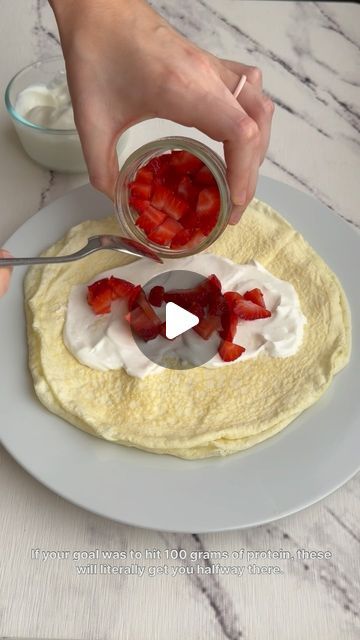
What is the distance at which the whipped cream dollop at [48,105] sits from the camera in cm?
215

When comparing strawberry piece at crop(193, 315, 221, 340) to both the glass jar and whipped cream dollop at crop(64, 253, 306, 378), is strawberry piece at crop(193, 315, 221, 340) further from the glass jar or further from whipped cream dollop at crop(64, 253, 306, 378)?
the glass jar

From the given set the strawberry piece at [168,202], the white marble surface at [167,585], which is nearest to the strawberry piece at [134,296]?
the strawberry piece at [168,202]

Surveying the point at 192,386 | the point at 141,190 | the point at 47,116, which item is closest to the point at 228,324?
the point at 192,386

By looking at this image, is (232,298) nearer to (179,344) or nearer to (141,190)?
(179,344)

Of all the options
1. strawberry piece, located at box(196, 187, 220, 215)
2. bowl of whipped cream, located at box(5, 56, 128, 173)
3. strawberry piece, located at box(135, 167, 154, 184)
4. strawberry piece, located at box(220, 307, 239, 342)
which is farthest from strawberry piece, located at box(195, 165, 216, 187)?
bowl of whipped cream, located at box(5, 56, 128, 173)

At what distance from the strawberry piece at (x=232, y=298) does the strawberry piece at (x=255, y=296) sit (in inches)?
0.8

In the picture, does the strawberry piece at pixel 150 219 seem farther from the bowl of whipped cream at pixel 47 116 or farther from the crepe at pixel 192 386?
the bowl of whipped cream at pixel 47 116

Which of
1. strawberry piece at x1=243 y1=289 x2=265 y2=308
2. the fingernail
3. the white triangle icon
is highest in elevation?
the fingernail

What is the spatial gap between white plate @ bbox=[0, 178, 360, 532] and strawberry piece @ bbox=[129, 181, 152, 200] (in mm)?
502

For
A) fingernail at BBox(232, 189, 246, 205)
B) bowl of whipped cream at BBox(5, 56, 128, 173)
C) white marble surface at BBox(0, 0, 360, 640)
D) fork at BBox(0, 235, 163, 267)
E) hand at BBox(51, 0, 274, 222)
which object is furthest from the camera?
bowl of whipped cream at BBox(5, 56, 128, 173)

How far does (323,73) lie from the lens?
2643 mm

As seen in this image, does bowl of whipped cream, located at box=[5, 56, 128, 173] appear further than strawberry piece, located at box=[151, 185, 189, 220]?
Yes

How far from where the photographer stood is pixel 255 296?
1806 mm

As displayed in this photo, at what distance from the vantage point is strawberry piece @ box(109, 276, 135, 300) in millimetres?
1812
